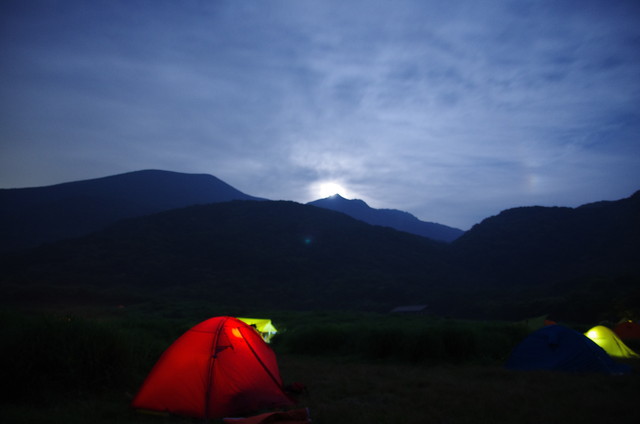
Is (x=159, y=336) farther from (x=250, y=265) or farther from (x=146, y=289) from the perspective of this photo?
(x=250, y=265)

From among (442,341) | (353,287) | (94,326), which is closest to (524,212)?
(353,287)

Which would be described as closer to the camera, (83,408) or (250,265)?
(83,408)

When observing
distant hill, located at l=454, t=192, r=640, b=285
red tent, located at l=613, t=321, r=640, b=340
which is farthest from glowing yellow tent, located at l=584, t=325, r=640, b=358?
distant hill, located at l=454, t=192, r=640, b=285

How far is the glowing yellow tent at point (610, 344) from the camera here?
12.5 metres

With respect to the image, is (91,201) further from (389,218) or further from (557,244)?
(557,244)

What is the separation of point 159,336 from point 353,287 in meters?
47.7

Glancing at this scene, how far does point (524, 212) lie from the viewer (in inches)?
3314

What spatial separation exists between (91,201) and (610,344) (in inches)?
4255

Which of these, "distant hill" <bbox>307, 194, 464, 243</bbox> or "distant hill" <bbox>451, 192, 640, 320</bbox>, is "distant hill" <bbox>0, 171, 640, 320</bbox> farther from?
"distant hill" <bbox>307, 194, 464, 243</bbox>

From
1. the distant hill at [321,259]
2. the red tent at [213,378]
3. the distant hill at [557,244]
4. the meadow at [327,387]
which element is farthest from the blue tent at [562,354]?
the distant hill at [557,244]

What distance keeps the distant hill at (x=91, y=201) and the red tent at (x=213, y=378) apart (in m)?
87.2

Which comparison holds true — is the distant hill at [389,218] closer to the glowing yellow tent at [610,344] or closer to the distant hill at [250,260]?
the distant hill at [250,260]

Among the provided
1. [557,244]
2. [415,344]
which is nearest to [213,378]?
[415,344]

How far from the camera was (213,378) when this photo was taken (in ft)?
19.5
